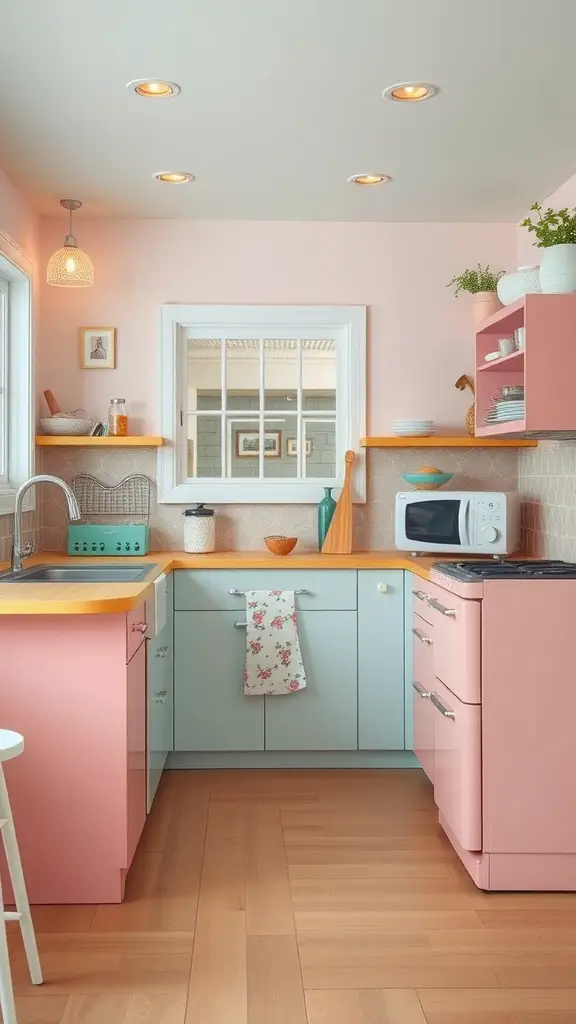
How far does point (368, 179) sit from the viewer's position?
12.6ft

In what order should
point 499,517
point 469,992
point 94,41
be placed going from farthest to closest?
point 499,517 < point 94,41 < point 469,992

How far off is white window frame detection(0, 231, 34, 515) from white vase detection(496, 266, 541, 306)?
2.00 meters

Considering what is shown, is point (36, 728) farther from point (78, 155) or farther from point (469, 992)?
point (78, 155)

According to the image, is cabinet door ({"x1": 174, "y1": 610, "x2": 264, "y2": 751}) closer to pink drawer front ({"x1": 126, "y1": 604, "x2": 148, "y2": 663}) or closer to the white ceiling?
pink drawer front ({"x1": 126, "y1": 604, "x2": 148, "y2": 663})

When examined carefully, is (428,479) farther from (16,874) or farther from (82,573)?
(16,874)

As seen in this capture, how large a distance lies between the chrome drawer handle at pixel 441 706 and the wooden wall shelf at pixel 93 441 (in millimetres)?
1694

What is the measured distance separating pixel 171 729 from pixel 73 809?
125cm

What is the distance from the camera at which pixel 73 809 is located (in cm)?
271

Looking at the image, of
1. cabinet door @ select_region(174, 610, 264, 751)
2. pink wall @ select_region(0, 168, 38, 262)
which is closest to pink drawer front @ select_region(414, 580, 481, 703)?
cabinet door @ select_region(174, 610, 264, 751)

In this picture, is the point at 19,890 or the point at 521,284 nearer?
the point at 19,890

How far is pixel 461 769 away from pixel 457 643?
1.23 ft

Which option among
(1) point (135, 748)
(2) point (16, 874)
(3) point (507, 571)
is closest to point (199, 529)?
(1) point (135, 748)

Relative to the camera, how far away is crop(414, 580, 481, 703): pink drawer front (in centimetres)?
287

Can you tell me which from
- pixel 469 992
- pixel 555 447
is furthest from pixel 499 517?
pixel 469 992
